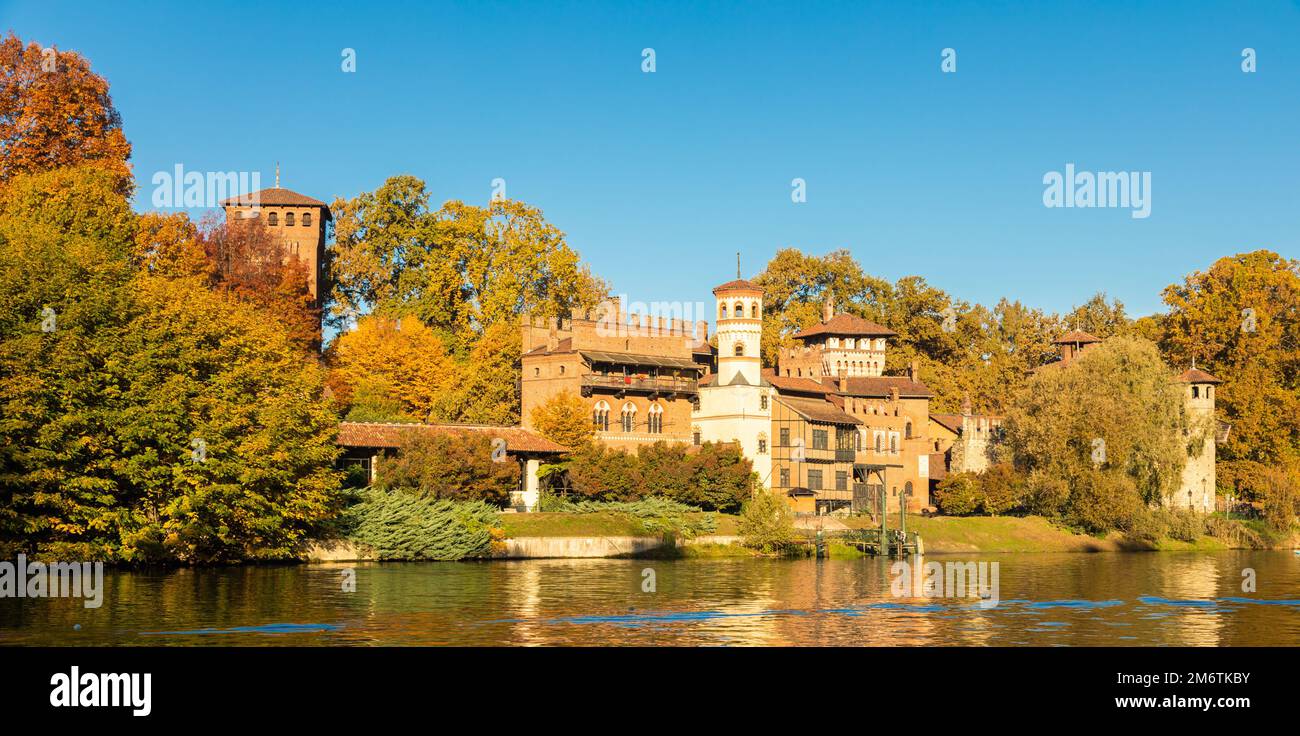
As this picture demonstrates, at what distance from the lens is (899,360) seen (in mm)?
96000

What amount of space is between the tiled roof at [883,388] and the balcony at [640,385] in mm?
11996

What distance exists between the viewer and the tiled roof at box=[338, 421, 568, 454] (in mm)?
55125

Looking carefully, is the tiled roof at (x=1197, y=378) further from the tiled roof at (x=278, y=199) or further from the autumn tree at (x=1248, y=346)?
the tiled roof at (x=278, y=199)

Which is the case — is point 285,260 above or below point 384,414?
above

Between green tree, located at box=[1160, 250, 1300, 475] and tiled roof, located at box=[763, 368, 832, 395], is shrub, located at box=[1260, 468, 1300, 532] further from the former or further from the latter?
tiled roof, located at box=[763, 368, 832, 395]

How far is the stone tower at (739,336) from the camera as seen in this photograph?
7081 centimetres

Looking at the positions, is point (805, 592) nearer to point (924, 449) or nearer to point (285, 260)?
point (924, 449)

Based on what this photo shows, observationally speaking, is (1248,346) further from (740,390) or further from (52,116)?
(52,116)

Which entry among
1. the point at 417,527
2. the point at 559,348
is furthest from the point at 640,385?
the point at 417,527

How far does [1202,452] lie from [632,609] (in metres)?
52.4

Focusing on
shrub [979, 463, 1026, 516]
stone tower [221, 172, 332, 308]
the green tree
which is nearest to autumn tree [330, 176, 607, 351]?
stone tower [221, 172, 332, 308]

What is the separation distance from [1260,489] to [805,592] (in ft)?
155

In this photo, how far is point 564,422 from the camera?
6444cm
